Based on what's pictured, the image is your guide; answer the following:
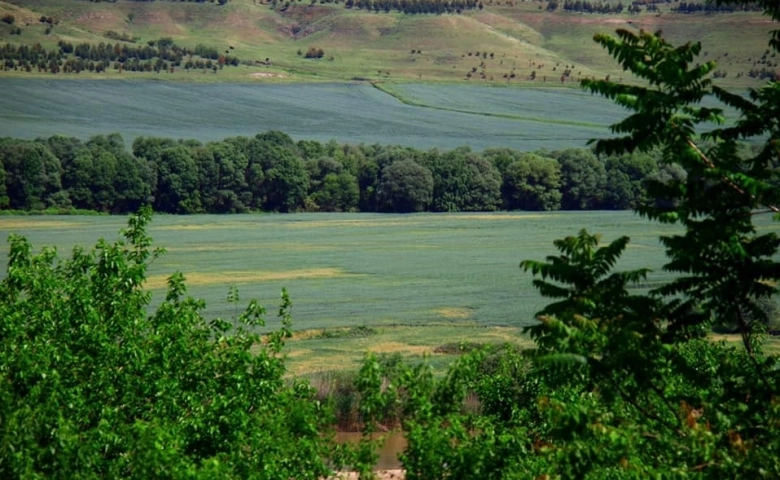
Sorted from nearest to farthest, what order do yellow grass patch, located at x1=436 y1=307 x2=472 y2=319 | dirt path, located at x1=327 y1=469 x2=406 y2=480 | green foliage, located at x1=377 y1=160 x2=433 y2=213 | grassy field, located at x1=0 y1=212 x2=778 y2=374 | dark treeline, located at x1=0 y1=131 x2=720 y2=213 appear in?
dirt path, located at x1=327 y1=469 x2=406 y2=480
grassy field, located at x1=0 y1=212 x2=778 y2=374
yellow grass patch, located at x1=436 y1=307 x2=472 y2=319
dark treeline, located at x1=0 y1=131 x2=720 y2=213
green foliage, located at x1=377 y1=160 x2=433 y2=213

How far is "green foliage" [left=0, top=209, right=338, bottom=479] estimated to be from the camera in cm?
2006

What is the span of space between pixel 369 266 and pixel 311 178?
134 feet

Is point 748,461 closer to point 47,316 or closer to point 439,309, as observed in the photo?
point 47,316

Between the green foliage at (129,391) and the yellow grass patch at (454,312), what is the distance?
52.8m

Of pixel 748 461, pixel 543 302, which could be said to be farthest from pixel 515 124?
pixel 748 461

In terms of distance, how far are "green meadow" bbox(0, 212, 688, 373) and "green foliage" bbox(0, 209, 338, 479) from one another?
1295 inches

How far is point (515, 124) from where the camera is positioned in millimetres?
198625

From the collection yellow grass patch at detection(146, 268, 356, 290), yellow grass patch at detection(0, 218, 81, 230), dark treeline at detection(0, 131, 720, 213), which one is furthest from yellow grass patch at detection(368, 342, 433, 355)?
dark treeline at detection(0, 131, 720, 213)

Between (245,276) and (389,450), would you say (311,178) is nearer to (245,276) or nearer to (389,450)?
(245,276)

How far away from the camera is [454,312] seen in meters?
85.2

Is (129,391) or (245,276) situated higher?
(129,391)

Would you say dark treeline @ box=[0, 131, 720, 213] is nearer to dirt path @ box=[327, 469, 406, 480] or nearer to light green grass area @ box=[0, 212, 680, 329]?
light green grass area @ box=[0, 212, 680, 329]

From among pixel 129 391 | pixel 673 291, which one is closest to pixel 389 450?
pixel 129 391

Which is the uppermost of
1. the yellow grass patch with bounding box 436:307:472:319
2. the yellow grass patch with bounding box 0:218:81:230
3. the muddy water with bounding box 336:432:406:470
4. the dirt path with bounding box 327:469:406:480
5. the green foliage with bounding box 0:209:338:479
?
the green foliage with bounding box 0:209:338:479
